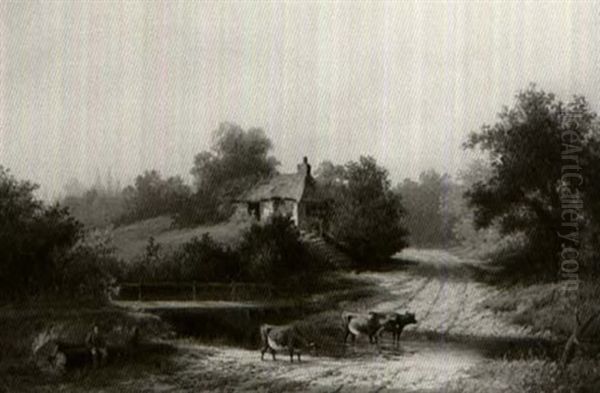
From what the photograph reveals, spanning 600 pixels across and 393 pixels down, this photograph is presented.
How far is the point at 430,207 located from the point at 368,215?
1.04 ft

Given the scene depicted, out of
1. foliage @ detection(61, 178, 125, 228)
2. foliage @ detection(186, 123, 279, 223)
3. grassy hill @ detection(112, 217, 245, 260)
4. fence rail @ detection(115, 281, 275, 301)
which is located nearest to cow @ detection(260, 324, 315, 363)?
fence rail @ detection(115, 281, 275, 301)

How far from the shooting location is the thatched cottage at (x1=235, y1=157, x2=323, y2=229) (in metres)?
3.48

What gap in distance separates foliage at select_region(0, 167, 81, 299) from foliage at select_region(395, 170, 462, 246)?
64.3 inches

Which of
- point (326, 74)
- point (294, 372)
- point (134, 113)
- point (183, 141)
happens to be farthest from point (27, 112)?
point (294, 372)

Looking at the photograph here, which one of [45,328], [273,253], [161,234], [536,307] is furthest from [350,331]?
[45,328]

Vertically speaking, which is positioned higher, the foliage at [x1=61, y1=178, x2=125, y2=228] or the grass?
the foliage at [x1=61, y1=178, x2=125, y2=228]

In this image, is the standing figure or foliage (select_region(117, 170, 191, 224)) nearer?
the standing figure

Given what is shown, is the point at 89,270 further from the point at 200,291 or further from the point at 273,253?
the point at 273,253

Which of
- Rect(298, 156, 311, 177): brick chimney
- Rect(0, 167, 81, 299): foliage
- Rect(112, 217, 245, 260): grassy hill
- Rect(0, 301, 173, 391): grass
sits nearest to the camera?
Rect(0, 301, 173, 391): grass

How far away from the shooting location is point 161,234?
3.46m

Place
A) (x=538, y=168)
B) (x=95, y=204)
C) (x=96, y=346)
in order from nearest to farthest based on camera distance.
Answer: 1. (x=96, y=346)
2. (x=95, y=204)
3. (x=538, y=168)

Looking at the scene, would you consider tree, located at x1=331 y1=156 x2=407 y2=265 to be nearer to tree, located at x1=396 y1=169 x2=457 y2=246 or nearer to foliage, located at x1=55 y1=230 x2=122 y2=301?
tree, located at x1=396 y1=169 x2=457 y2=246

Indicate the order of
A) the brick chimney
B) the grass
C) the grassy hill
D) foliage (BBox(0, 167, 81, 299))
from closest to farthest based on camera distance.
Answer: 1. the grass
2. foliage (BBox(0, 167, 81, 299))
3. the grassy hill
4. the brick chimney

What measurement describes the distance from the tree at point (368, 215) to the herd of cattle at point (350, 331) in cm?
29
